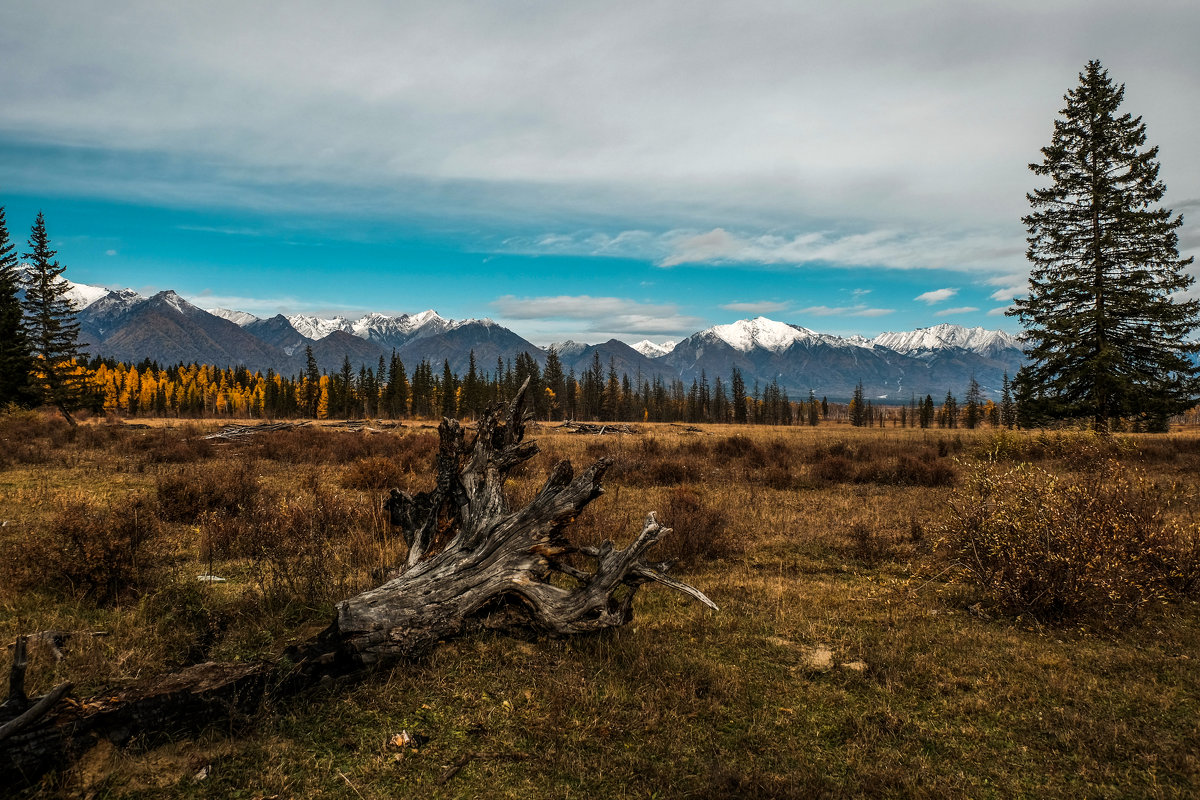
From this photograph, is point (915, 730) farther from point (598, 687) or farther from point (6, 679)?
point (6, 679)

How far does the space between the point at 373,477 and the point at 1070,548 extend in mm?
14942

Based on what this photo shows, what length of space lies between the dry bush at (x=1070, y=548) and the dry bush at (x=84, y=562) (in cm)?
1103

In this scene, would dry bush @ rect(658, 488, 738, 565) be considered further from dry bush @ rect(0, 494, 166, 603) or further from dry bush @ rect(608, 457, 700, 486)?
dry bush @ rect(0, 494, 166, 603)

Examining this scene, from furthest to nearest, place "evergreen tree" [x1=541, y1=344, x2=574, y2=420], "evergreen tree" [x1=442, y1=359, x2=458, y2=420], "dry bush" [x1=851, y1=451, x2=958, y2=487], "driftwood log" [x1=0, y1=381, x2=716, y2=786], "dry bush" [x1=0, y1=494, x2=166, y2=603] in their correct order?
"evergreen tree" [x1=541, y1=344, x2=574, y2=420]
"evergreen tree" [x1=442, y1=359, x2=458, y2=420]
"dry bush" [x1=851, y1=451, x2=958, y2=487]
"dry bush" [x1=0, y1=494, x2=166, y2=603]
"driftwood log" [x1=0, y1=381, x2=716, y2=786]

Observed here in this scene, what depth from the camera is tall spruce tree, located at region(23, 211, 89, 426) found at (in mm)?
38281

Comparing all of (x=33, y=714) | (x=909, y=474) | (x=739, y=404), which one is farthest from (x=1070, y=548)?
(x=739, y=404)

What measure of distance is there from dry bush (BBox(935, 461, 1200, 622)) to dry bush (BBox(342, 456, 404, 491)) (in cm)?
1336

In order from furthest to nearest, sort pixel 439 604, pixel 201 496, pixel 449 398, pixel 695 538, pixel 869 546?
pixel 449 398 → pixel 201 496 → pixel 869 546 → pixel 695 538 → pixel 439 604

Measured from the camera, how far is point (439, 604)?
5.61 m

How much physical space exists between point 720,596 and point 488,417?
13.8ft

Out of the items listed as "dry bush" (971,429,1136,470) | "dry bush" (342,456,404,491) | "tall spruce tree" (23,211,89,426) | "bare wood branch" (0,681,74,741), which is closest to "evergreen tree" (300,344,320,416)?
"tall spruce tree" (23,211,89,426)

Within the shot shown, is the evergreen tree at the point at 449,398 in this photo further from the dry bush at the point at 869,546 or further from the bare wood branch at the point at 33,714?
the bare wood branch at the point at 33,714

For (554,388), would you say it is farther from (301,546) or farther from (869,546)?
(301,546)

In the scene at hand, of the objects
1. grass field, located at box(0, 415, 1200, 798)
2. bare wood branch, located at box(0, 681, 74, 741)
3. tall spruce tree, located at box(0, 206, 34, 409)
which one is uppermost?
tall spruce tree, located at box(0, 206, 34, 409)
